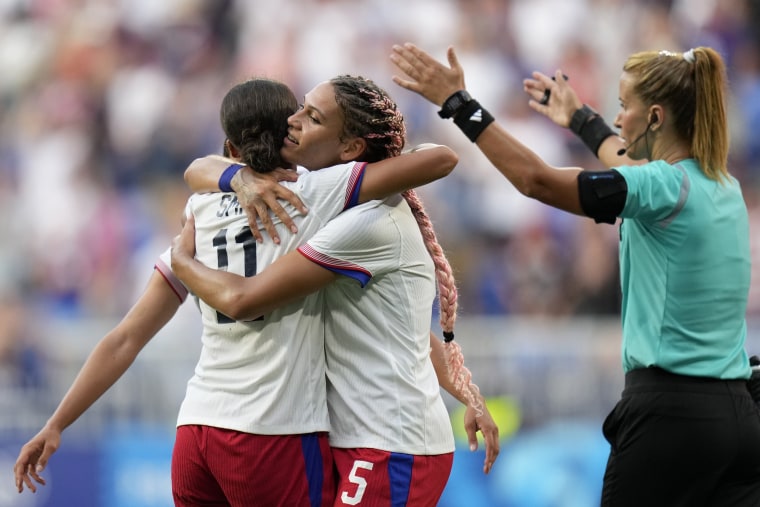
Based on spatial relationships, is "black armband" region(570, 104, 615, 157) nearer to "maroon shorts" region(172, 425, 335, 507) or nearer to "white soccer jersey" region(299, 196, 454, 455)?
"white soccer jersey" region(299, 196, 454, 455)

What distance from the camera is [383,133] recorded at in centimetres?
335

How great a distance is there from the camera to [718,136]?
3.28 metres

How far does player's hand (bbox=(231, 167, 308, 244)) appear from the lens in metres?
3.19

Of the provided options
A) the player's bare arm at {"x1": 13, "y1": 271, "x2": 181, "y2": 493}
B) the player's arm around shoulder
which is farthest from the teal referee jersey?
the player's bare arm at {"x1": 13, "y1": 271, "x2": 181, "y2": 493}

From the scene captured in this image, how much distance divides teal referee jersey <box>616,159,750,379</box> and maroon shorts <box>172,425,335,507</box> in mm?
1030

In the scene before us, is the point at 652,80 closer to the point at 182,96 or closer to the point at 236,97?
the point at 236,97

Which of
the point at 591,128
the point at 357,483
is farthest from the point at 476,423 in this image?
the point at 591,128

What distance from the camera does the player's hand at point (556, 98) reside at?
4.27 m

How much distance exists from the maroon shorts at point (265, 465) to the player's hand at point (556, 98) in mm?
1748

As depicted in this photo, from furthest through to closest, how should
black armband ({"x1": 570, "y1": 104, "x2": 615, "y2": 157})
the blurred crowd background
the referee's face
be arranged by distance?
the blurred crowd background → black armband ({"x1": 570, "y1": 104, "x2": 615, "y2": 157}) → the referee's face

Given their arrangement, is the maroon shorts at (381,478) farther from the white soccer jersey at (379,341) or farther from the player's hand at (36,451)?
the player's hand at (36,451)

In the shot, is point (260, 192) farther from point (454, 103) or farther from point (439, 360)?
point (439, 360)

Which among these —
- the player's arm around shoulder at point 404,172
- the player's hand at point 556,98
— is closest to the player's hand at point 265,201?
the player's arm around shoulder at point 404,172

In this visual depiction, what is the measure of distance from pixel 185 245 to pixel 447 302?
87 cm
